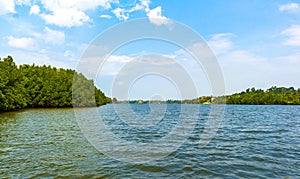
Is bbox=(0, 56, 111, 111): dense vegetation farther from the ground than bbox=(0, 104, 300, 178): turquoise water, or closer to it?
farther from the ground

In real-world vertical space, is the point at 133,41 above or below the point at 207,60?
above

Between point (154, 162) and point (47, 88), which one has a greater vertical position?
point (47, 88)

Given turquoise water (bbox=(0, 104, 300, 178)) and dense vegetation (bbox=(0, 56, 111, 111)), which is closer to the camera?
turquoise water (bbox=(0, 104, 300, 178))

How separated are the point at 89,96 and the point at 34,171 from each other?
9034 cm

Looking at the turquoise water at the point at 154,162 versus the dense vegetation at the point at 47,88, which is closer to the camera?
the turquoise water at the point at 154,162

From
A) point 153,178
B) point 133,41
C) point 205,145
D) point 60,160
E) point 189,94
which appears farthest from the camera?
point 189,94

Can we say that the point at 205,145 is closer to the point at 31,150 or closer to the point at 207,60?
the point at 207,60

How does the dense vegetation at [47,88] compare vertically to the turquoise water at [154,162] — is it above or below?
above

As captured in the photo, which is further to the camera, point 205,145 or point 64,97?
point 64,97

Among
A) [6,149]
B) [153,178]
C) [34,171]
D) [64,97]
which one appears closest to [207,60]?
[153,178]

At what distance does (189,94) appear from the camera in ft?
72.9

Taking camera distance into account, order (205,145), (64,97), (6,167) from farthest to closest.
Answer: (64,97) → (205,145) → (6,167)

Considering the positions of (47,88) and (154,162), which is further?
(47,88)

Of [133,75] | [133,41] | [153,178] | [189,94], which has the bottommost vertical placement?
[153,178]
